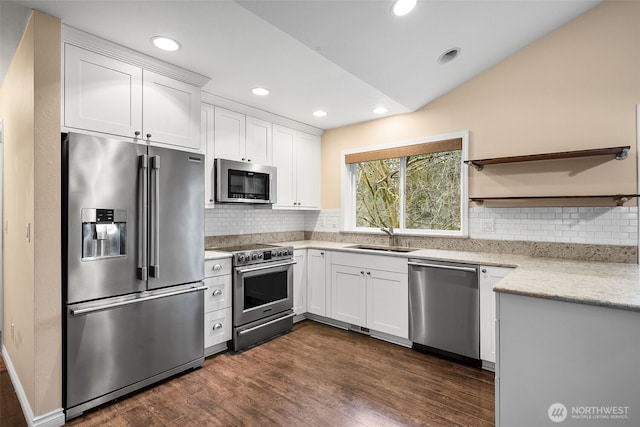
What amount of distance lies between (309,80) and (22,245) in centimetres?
243

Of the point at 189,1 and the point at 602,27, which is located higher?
the point at 602,27

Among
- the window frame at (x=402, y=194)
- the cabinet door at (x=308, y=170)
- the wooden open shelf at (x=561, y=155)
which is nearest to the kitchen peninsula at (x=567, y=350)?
the wooden open shelf at (x=561, y=155)

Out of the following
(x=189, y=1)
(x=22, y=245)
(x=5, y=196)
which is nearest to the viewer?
(x=189, y=1)

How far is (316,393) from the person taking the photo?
2334mm

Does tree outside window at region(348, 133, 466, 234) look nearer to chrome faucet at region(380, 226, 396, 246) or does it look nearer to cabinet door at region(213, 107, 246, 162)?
chrome faucet at region(380, 226, 396, 246)

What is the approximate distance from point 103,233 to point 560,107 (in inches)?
142

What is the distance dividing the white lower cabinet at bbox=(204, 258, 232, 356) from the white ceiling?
163 centimetres

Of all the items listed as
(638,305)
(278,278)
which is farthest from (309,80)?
(638,305)

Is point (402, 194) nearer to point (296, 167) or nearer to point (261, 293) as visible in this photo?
point (296, 167)

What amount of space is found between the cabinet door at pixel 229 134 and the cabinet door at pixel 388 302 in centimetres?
184

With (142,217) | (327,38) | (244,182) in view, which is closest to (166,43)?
(327,38)

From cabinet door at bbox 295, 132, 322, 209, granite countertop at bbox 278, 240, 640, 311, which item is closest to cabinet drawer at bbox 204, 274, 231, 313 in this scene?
cabinet door at bbox 295, 132, 322, 209

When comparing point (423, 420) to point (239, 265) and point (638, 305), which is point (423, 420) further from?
point (239, 265)

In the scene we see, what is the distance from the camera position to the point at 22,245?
220 cm
